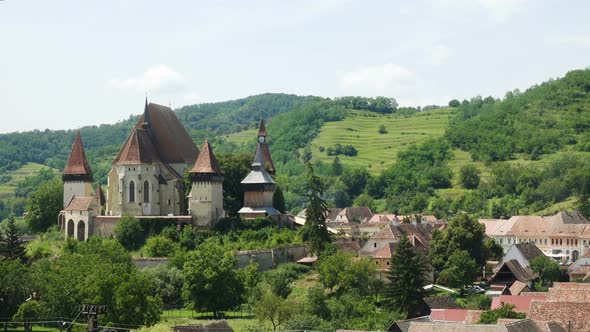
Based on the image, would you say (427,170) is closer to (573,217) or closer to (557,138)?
(557,138)

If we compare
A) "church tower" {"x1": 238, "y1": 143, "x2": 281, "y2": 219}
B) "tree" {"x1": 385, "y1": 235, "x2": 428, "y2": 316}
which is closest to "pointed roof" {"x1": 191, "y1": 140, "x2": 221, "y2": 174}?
"church tower" {"x1": 238, "y1": 143, "x2": 281, "y2": 219}

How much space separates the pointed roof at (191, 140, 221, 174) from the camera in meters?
90.3

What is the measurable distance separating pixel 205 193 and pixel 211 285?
44.7ft

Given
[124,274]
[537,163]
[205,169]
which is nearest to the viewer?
[124,274]

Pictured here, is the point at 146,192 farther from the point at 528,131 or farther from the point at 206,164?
the point at 528,131

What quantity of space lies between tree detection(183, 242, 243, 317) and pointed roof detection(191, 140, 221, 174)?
1214cm

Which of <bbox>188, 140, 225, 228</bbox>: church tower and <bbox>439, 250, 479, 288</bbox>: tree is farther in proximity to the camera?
<bbox>188, 140, 225, 228</bbox>: church tower

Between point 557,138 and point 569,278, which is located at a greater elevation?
point 557,138

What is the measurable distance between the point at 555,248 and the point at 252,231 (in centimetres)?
3894

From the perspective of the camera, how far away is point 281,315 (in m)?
72.4

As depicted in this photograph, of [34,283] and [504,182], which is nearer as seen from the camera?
[34,283]

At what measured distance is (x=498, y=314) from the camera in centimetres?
6031

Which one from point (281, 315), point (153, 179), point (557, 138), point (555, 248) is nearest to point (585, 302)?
point (281, 315)

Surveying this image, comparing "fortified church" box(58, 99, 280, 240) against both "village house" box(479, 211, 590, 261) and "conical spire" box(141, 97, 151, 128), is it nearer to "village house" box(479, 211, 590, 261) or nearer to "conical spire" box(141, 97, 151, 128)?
"conical spire" box(141, 97, 151, 128)
